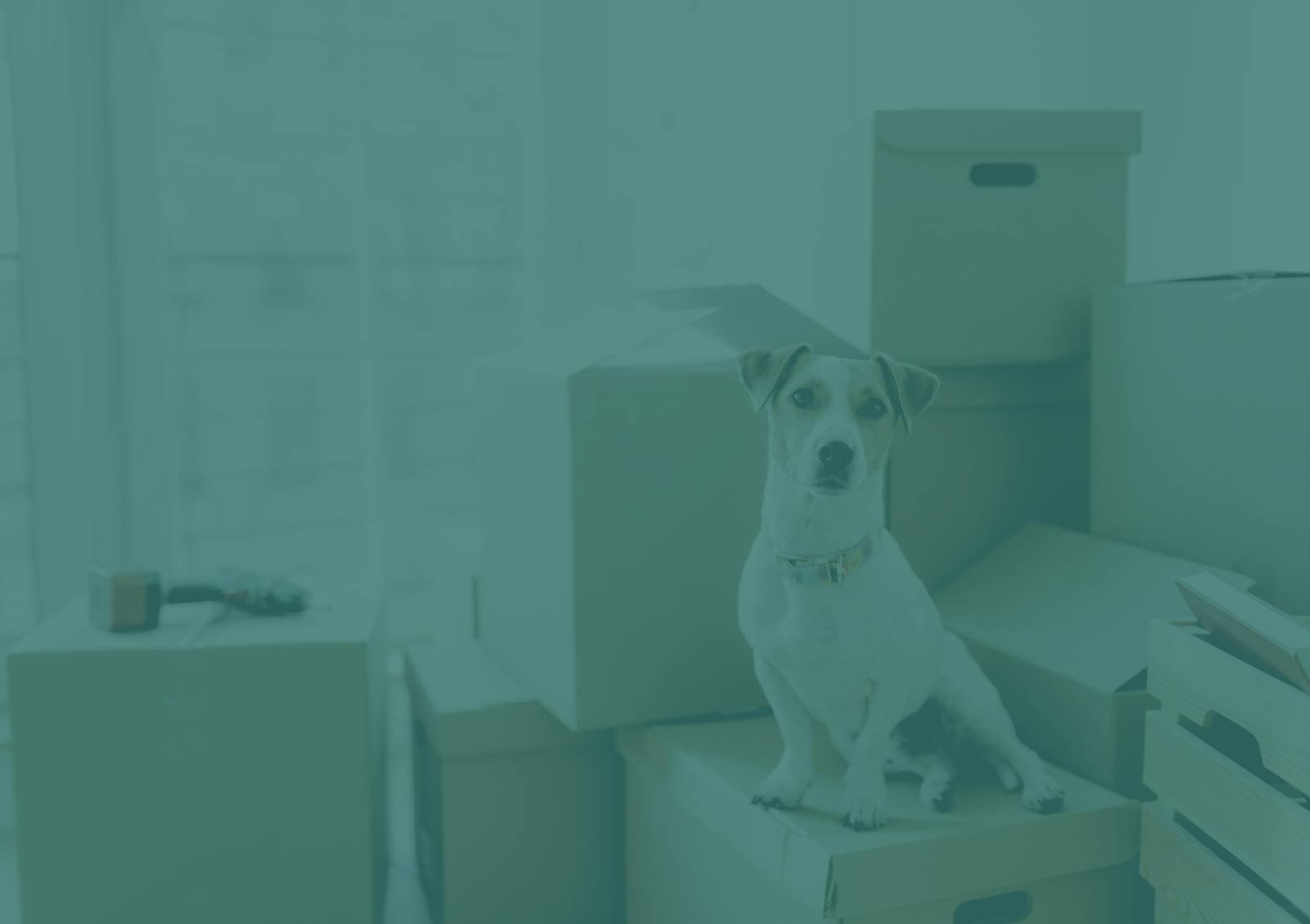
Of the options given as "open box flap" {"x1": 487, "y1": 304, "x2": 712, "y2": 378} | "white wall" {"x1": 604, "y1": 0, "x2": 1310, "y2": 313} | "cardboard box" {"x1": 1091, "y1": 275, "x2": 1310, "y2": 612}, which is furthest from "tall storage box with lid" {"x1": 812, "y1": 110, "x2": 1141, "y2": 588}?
"white wall" {"x1": 604, "y1": 0, "x2": 1310, "y2": 313}

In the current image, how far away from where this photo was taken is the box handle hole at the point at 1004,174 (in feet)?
5.08

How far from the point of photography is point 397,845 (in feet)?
6.33

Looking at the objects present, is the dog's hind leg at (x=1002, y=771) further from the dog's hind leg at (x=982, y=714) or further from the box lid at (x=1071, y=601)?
the box lid at (x=1071, y=601)

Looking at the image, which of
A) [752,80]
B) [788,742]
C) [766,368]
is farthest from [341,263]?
[788,742]

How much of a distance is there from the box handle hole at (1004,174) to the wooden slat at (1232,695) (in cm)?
68

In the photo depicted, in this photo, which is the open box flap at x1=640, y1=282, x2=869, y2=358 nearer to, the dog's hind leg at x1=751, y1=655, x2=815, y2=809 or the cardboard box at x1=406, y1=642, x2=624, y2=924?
the dog's hind leg at x1=751, y1=655, x2=815, y2=809

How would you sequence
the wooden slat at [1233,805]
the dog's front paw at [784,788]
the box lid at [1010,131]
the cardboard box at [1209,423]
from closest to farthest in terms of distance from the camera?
the wooden slat at [1233,805] → the dog's front paw at [784,788] → the cardboard box at [1209,423] → the box lid at [1010,131]

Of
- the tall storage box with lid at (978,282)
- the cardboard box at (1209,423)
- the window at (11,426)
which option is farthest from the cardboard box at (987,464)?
the window at (11,426)

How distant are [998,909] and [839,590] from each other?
0.34m

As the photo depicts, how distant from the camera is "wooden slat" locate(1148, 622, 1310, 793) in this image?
90cm

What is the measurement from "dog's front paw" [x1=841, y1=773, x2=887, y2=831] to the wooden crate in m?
0.24

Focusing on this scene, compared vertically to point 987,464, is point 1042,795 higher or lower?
lower

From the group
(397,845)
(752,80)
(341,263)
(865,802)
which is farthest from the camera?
(752,80)

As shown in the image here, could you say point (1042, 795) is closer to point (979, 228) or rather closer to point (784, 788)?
point (784, 788)
